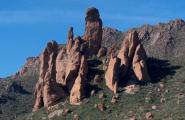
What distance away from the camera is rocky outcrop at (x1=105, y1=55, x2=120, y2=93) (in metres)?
134

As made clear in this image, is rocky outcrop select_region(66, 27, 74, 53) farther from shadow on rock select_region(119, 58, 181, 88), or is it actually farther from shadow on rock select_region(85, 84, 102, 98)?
shadow on rock select_region(119, 58, 181, 88)

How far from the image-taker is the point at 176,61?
14875 cm

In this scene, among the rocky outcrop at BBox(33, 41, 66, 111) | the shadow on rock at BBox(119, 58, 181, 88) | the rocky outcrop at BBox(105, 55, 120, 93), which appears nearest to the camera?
the rocky outcrop at BBox(105, 55, 120, 93)

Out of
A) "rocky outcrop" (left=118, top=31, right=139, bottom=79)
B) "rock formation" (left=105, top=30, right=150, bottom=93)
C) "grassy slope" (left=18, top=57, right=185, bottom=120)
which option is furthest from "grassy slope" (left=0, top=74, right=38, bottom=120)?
"rocky outcrop" (left=118, top=31, right=139, bottom=79)

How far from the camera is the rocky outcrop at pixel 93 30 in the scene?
150m

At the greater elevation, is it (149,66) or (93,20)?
(93,20)

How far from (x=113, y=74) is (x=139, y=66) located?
493 centimetres

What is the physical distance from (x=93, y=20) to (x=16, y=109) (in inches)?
1207

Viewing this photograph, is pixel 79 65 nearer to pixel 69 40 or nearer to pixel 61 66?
pixel 61 66

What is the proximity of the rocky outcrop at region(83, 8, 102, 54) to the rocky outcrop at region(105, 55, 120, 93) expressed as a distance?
1507 centimetres

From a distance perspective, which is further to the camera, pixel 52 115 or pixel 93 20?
pixel 93 20

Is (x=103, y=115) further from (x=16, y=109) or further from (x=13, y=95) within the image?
(x=13, y=95)

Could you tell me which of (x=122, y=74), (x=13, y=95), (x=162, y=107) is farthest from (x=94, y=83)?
(x=13, y=95)

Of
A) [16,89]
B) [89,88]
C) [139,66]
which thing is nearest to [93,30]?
[89,88]
